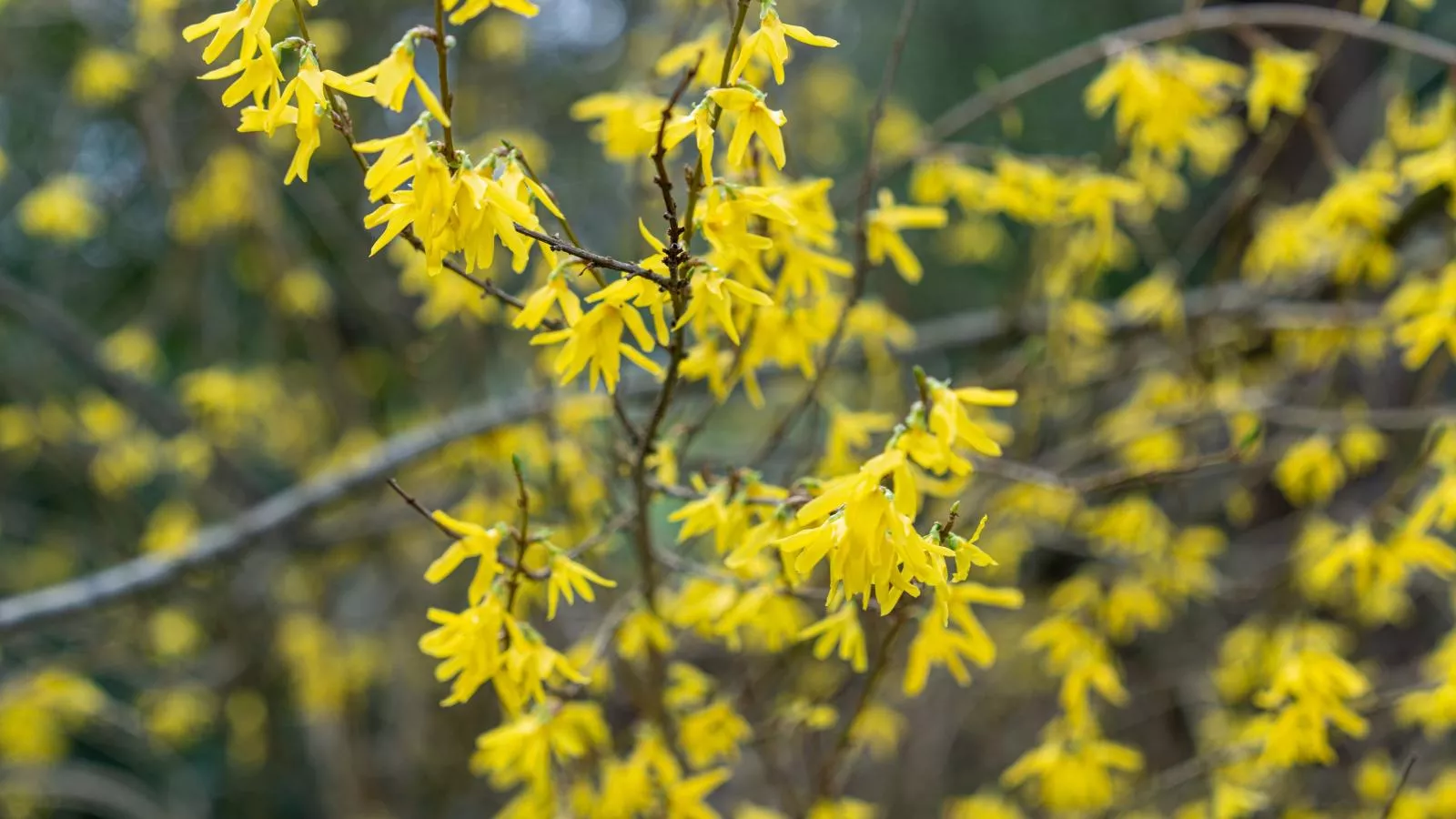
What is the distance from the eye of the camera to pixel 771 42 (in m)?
1.13

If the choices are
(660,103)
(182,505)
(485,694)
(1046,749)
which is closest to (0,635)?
(182,505)

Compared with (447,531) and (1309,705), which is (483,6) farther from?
(1309,705)

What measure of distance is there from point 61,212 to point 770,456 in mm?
2349

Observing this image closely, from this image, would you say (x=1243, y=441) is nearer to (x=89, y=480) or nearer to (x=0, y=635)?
(x=0, y=635)

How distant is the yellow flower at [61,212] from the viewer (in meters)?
3.10

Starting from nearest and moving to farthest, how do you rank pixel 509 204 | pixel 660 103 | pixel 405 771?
pixel 509 204 → pixel 660 103 → pixel 405 771

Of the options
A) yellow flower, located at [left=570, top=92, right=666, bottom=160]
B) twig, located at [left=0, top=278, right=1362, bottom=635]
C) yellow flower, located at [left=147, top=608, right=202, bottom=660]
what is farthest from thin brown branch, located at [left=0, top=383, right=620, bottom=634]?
yellow flower, located at [left=147, top=608, right=202, bottom=660]

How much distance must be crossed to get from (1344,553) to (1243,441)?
508 millimetres

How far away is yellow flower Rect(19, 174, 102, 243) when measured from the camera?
10.2ft

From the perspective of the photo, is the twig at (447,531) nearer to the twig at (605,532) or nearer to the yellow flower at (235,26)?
the twig at (605,532)

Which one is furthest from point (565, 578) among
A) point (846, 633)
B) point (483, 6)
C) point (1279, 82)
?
point (1279, 82)

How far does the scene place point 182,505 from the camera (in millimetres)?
3799

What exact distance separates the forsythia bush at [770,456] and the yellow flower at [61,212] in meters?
0.02

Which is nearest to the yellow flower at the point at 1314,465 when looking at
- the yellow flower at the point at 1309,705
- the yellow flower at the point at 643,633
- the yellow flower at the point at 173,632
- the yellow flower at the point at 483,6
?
the yellow flower at the point at 1309,705
